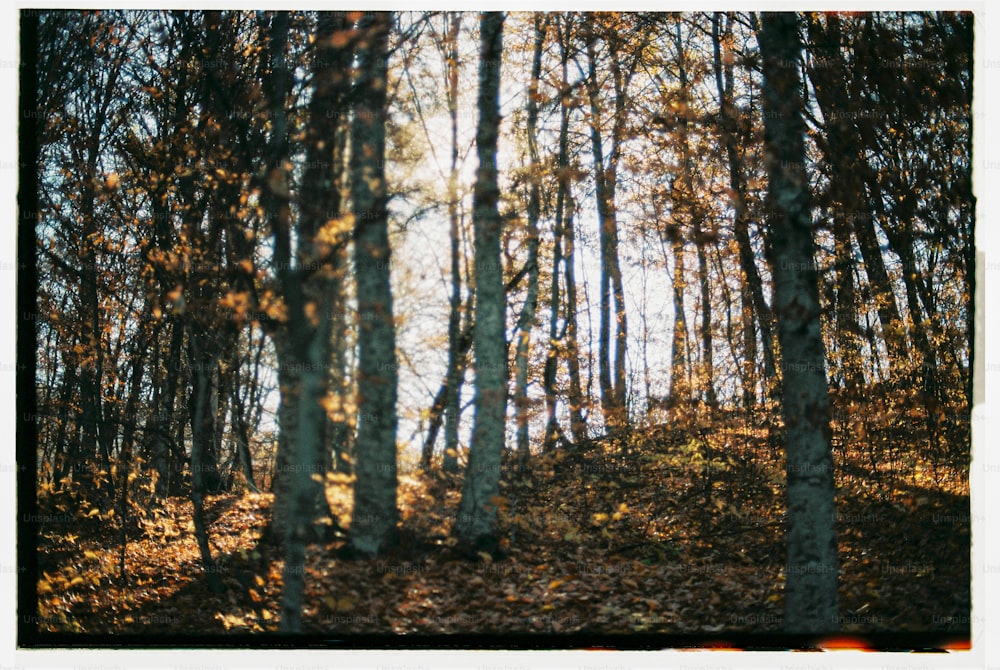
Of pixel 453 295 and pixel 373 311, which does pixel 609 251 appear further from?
pixel 373 311

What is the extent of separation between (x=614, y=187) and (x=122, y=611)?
5.17 m

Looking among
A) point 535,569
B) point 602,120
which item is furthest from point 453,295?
point 535,569

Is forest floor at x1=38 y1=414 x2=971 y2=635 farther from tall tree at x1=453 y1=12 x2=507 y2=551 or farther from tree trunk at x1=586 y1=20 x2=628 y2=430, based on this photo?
tree trunk at x1=586 y1=20 x2=628 y2=430

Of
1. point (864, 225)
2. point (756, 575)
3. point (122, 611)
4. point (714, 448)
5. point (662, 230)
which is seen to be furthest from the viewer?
point (714, 448)

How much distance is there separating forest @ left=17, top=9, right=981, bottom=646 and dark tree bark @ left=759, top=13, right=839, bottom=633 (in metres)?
0.02

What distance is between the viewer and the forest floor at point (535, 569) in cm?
438

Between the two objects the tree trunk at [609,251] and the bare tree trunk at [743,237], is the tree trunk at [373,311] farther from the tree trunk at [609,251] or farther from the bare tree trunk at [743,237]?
the bare tree trunk at [743,237]

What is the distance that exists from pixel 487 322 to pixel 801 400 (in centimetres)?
239

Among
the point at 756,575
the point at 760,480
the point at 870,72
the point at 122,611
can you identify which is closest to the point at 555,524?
the point at 756,575

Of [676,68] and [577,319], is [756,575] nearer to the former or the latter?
[577,319]

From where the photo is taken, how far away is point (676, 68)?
5398 millimetres

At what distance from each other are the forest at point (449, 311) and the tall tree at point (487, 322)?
0.03 metres

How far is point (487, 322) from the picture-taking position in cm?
501

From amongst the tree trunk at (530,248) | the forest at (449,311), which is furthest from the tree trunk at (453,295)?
the tree trunk at (530,248)
